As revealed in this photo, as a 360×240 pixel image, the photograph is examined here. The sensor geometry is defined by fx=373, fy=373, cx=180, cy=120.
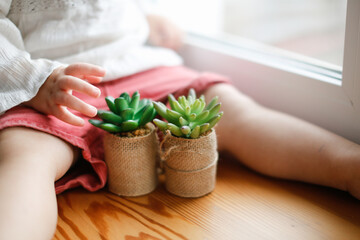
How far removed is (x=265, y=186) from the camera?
76 cm

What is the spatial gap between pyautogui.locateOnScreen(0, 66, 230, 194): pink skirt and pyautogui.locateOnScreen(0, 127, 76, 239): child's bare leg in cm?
2

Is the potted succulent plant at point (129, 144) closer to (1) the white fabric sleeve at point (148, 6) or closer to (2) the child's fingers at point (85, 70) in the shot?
(2) the child's fingers at point (85, 70)

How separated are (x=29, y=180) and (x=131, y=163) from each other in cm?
19

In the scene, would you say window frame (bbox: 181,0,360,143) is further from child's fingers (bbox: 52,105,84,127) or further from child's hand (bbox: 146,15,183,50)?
child's fingers (bbox: 52,105,84,127)

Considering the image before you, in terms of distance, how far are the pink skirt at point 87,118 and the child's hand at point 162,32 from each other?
124mm

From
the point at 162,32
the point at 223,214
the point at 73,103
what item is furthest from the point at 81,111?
the point at 162,32

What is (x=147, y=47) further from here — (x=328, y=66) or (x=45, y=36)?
(x=328, y=66)

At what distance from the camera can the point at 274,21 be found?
144 centimetres

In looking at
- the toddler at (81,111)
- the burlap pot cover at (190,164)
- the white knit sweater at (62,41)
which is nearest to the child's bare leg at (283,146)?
the toddler at (81,111)

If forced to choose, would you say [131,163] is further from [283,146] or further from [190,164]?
[283,146]

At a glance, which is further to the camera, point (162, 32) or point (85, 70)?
point (162, 32)

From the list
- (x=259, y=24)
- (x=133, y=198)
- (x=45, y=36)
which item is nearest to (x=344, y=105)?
(x=133, y=198)

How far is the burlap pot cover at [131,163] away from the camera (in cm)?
69

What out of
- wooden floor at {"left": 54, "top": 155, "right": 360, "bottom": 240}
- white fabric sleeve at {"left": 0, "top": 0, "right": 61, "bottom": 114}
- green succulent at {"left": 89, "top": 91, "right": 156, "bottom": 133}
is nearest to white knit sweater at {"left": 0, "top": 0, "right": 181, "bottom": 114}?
white fabric sleeve at {"left": 0, "top": 0, "right": 61, "bottom": 114}
